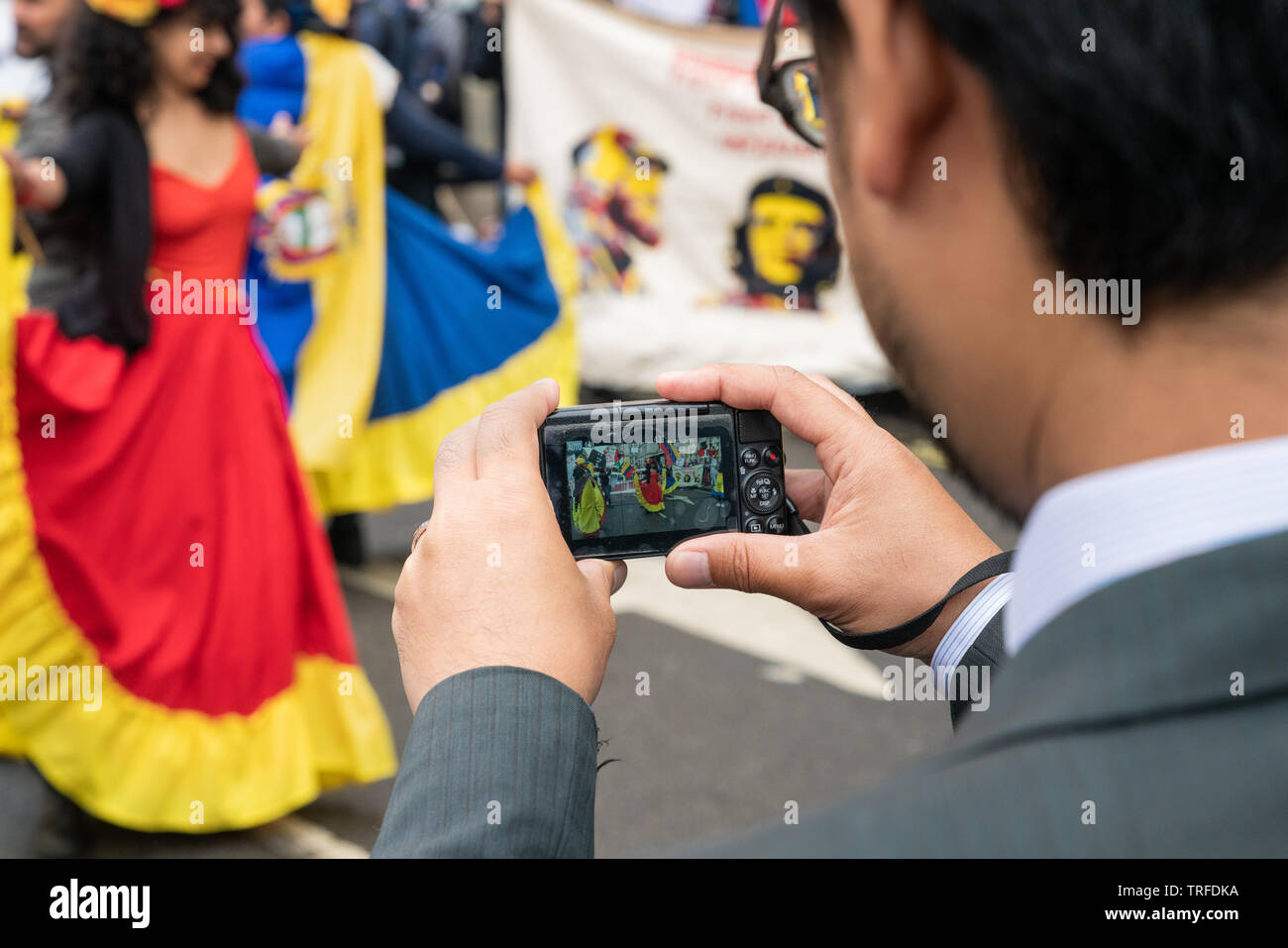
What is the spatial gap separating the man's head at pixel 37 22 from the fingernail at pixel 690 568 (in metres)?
2.83

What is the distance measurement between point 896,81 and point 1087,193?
9 cm

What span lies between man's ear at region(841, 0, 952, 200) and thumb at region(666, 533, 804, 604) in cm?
61

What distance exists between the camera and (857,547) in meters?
1.20

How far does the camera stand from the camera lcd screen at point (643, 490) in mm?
1164

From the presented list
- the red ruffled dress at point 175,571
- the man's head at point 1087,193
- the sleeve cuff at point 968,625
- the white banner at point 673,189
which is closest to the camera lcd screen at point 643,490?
the sleeve cuff at point 968,625

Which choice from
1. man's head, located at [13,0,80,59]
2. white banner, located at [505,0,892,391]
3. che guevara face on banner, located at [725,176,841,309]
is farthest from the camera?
che guevara face on banner, located at [725,176,841,309]

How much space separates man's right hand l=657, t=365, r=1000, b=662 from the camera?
118 centimetres

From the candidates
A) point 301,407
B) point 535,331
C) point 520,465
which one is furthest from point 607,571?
point 535,331

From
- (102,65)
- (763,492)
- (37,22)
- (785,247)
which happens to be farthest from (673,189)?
(763,492)

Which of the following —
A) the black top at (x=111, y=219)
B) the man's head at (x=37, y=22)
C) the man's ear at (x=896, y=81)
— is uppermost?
the man's head at (x=37, y=22)

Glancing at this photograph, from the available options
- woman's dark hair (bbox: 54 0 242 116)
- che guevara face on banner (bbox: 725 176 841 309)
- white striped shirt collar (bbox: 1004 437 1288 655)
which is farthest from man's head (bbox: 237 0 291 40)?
white striped shirt collar (bbox: 1004 437 1288 655)

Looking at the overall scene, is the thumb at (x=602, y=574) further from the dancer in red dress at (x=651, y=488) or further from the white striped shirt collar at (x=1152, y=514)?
the white striped shirt collar at (x=1152, y=514)

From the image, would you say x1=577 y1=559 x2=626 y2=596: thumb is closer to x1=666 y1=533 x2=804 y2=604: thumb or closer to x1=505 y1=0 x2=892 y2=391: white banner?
x1=666 y1=533 x2=804 y2=604: thumb
